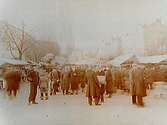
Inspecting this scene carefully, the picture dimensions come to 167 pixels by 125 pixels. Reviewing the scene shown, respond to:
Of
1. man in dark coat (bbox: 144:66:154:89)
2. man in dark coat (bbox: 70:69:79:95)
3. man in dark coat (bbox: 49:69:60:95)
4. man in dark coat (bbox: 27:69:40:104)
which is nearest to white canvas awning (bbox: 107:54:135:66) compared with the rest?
man in dark coat (bbox: 144:66:154:89)

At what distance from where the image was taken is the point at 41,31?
2.43 meters

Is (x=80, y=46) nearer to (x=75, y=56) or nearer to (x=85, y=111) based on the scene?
(x=75, y=56)

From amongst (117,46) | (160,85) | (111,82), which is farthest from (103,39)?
(160,85)

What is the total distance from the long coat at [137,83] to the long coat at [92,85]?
0.86 ft

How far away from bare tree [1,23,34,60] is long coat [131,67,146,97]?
31.7 inches

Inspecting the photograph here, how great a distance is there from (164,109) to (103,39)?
0.69 m

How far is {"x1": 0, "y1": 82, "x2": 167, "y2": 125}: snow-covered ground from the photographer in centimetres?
240

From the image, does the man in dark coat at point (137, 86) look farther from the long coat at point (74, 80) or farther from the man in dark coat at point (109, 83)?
the long coat at point (74, 80)

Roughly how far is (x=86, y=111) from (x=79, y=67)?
1.09 ft

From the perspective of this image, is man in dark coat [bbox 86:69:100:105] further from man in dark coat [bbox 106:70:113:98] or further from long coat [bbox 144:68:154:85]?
long coat [bbox 144:68:154:85]

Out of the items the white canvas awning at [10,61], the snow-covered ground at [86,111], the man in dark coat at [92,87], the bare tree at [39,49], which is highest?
the bare tree at [39,49]

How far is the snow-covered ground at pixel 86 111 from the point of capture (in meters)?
2.40

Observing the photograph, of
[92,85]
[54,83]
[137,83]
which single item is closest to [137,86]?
[137,83]

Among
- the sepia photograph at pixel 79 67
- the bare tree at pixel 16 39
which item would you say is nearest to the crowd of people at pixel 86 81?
the sepia photograph at pixel 79 67
